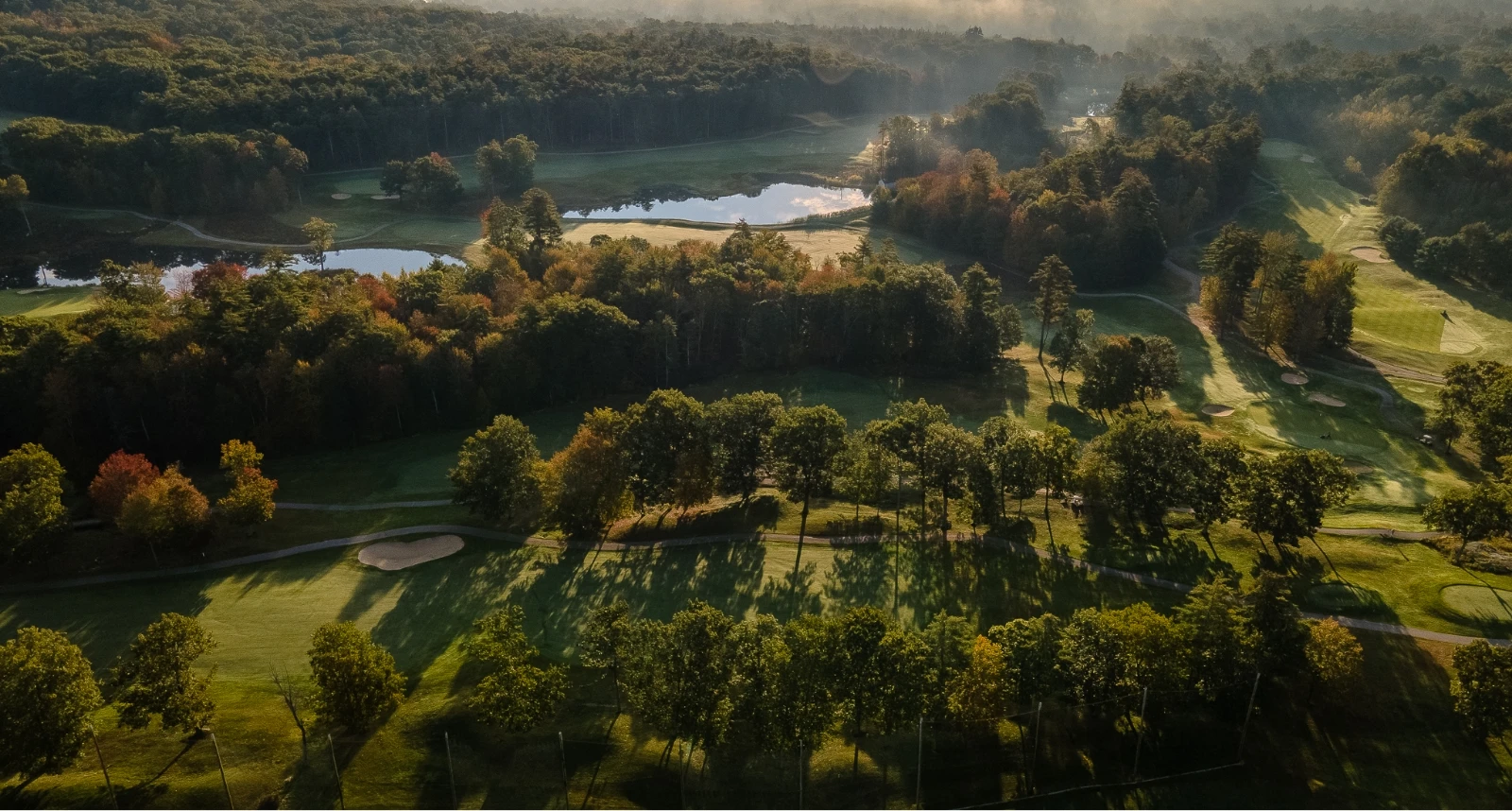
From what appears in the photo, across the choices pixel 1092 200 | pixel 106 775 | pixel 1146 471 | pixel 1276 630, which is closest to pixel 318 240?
pixel 106 775

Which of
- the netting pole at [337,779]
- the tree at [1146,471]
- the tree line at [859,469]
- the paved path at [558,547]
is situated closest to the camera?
the netting pole at [337,779]


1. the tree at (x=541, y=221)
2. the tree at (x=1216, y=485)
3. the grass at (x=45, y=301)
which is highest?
the tree at (x=541, y=221)

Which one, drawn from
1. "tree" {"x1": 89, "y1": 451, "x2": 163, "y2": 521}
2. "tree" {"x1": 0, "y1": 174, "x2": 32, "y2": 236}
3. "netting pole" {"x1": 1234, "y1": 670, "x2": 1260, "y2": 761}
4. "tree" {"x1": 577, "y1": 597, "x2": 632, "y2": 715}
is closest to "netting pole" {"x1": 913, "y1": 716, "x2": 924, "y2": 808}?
"tree" {"x1": 577, "y1": 597, "x2": 632, "y2": 715}

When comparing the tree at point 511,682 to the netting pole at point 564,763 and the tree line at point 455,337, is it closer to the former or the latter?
the netting pole at point 564,763

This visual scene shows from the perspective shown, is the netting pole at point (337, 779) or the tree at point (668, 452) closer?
the netting pole at point (337, 779)

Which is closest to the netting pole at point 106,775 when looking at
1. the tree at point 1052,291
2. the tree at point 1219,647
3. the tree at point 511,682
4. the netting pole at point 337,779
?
the netting pole at point 337,779

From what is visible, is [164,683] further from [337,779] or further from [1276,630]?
[1276,630]

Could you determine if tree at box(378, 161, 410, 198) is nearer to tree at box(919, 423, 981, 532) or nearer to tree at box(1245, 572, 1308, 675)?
tree at box(919, 423, 981, 532)
